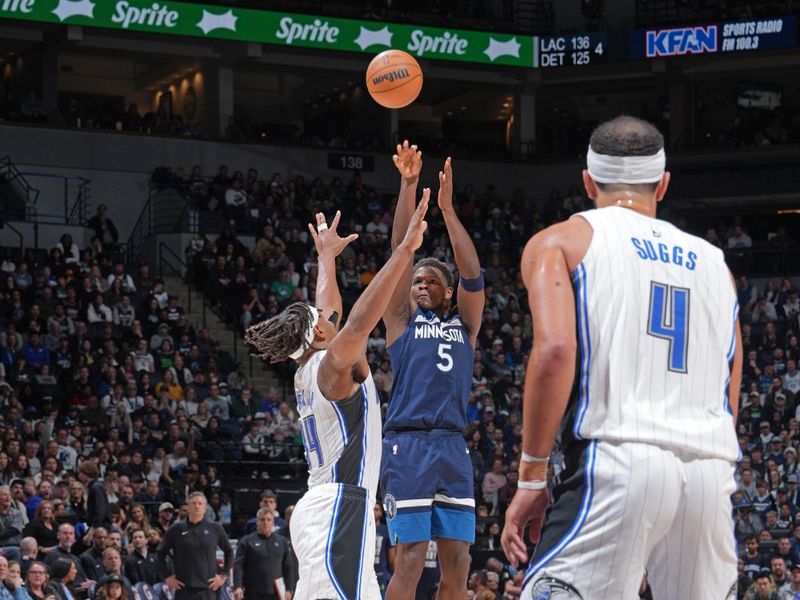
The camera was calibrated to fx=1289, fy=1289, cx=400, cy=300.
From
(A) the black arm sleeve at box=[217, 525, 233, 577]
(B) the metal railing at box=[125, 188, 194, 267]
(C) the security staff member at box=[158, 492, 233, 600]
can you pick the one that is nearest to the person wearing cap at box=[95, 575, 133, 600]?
(C) the security staff member at box=[158, 492, 233, 600]

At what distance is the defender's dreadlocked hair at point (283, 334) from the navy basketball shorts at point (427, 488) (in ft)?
4.13

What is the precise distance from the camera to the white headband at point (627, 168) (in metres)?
4.64

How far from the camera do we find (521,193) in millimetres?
34750

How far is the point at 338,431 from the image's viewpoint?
22.6 ft

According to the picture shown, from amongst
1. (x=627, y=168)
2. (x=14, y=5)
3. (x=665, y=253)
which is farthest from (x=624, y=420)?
(x=14, y=5)

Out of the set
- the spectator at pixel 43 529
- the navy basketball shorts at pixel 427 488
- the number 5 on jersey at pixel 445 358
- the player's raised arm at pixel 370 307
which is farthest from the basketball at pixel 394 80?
the spectator at pixel 43 529

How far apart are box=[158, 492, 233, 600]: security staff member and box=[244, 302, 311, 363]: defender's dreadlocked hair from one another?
8616 millimetres

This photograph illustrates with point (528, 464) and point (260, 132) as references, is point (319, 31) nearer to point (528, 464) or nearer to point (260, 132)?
point (260, 132)

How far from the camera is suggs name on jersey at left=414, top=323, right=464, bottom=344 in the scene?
8.20 metres

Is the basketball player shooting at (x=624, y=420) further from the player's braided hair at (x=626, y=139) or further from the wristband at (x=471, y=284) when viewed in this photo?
the wristband at (x=471, y=284)

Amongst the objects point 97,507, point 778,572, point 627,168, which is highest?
point 627,168

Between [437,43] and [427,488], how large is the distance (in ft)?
83.0

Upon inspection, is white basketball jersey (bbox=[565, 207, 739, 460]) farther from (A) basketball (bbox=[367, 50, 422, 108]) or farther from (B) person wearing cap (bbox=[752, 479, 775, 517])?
(B) person wearing cap (bbox=[752, 479, 775, 517])

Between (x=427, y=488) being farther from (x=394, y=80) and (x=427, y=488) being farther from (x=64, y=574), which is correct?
(x=64, y=574)
